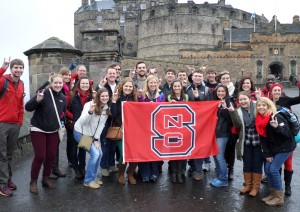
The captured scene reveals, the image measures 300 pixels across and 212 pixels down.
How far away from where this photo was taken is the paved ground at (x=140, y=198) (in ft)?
15.1

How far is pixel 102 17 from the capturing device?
242ft

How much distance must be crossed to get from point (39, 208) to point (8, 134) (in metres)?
1.20

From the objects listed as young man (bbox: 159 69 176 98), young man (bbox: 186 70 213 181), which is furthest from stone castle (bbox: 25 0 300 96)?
young man (bbox: 186 70 213 181)

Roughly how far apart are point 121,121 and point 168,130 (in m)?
0.80

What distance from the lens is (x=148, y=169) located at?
5.80m

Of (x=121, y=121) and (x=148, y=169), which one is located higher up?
(x=121, y=121)

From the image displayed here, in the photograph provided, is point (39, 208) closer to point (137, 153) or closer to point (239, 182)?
point (137, 153)

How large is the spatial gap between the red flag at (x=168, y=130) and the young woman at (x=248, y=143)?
0.61m

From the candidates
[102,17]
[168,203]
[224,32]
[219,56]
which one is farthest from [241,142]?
[102,17]

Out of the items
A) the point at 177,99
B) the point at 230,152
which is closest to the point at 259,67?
the point at 230,152

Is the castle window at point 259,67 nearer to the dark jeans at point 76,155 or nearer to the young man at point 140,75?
the young man at point 140,75

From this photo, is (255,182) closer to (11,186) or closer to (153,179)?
(153,179)

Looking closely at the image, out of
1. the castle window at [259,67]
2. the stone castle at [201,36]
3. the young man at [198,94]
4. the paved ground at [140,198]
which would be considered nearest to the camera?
the paved ground at [140,198]

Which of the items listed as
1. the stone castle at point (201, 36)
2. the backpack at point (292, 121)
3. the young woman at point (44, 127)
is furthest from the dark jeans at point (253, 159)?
the stone castle at point (201, 36)
